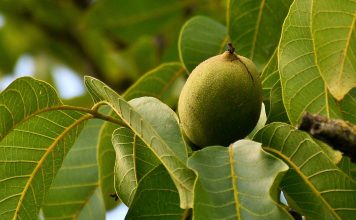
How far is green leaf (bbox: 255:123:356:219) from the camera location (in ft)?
4.08

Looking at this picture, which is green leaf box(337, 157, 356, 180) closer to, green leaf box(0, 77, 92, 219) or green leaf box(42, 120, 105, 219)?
green leaf box(0, 77, 92, 219)

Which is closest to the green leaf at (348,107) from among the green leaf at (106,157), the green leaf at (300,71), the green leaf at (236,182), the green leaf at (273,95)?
the green leaf at (300,71)

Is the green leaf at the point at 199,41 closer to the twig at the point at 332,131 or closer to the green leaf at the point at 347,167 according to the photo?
the green leaf at the point at 347,167

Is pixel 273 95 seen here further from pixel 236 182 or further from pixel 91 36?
pixel 91 36

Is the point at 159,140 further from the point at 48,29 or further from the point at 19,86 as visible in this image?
the point at 48,29

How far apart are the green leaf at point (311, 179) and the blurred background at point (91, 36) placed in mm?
1367

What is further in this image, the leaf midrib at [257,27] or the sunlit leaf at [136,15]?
the sunlit leaf at [136,15]

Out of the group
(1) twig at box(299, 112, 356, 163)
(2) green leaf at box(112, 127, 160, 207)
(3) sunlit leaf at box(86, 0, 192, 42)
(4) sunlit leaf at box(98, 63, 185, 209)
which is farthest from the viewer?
(3) sunlit leaf at box(86, 0, 192, 42)

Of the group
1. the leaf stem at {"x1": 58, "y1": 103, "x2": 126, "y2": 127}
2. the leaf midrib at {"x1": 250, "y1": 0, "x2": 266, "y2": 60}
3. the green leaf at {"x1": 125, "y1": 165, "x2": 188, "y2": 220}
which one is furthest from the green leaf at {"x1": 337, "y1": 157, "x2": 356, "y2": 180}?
the leaf midrib at {"x1": 250, "y1": 0, "x2": 266, "y2": 60}

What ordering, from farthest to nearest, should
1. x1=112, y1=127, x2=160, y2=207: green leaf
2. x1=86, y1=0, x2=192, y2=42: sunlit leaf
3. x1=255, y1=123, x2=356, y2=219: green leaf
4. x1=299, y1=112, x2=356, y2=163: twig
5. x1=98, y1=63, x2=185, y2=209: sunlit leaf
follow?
1. x1=86, y1=0, x2=192, y2=42: sunlit leaf
2. x1=98, y1=63, x2=185, y2=209: sunlit leaf
3. x1=112, y1=127, x2=160, y2=207: green leaf
4. x1=255, y1=123, x2=356, y2=219: green leaf
5. x1=299, y1=112, x2=356, y2=163: twig

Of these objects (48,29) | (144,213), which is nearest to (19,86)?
(144,213)

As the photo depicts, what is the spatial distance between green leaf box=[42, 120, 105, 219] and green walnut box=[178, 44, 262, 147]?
539mm

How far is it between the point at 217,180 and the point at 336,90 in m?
0.28

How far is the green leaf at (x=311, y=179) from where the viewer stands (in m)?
1.24
